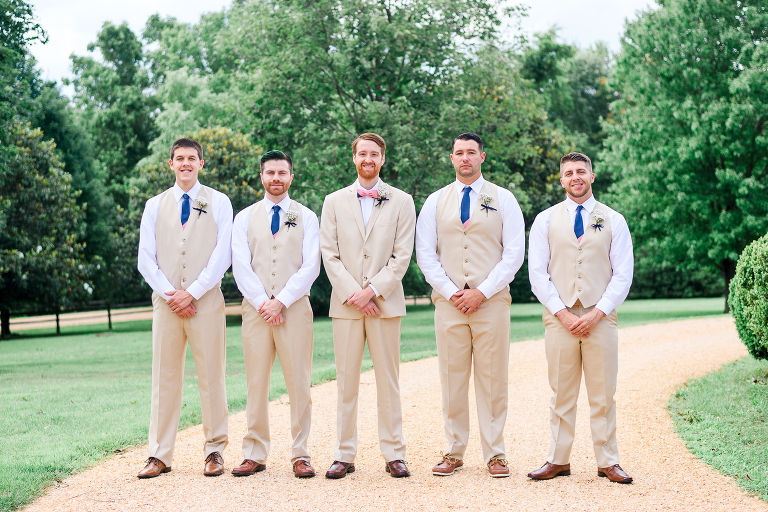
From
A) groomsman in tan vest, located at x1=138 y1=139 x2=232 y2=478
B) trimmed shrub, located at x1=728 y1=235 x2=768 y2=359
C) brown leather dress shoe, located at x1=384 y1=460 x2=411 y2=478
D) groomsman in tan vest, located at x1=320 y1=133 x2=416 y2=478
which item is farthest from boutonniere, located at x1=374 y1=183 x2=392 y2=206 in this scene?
trimmed shrub, located at x1=728 y1=235 x2=768 y2=359

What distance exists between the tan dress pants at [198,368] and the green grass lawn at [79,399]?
3.14 ft

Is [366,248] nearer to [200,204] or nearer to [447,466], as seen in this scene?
[200,204]

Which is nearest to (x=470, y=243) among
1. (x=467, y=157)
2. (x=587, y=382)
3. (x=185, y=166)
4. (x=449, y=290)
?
(x=449, y=290)

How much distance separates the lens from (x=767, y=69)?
19.9 m

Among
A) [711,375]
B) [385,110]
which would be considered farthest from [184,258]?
[385,110]

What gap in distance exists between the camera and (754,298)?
816cm

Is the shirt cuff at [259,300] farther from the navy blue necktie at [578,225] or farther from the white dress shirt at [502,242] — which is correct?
the navy blue necktie at [578,225]

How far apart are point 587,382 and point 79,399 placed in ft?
24.1

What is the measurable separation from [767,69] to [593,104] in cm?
2169

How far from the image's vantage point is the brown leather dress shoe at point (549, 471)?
525 centimetres

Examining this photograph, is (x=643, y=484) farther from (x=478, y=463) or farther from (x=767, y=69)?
(x=767, y=69)

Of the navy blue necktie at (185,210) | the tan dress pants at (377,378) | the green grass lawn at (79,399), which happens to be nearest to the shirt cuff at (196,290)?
the navy blue necktie at (185,210)

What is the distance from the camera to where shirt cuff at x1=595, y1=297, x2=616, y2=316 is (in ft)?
17.3

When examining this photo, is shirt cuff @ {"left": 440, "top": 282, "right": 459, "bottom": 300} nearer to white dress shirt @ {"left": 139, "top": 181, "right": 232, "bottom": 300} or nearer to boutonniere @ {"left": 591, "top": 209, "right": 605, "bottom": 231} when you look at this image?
boutonniere @ {"left": 591, "top": 209, "right": 605, "bottom": 231}
